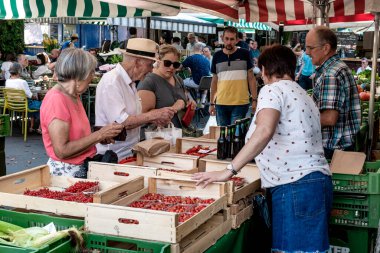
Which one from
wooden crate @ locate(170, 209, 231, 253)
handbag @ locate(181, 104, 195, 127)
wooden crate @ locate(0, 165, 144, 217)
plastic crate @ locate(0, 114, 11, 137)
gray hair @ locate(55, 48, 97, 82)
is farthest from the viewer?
plastic crate @ locate(0, 114, 11, 137)

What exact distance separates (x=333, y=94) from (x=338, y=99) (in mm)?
56

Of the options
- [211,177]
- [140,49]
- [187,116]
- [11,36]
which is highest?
[11,36]

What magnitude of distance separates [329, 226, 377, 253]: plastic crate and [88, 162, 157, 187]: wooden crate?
1.44 metres

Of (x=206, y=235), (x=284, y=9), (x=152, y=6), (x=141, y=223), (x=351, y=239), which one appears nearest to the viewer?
(x=141, y=223)

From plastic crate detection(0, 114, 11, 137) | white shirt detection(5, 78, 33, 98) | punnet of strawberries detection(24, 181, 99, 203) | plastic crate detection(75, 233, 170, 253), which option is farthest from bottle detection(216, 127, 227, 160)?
white shirt detection(5, 78, 33, 98)

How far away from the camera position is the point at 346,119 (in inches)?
177

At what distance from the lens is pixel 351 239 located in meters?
4.04

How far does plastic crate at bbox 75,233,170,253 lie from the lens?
2626 mm

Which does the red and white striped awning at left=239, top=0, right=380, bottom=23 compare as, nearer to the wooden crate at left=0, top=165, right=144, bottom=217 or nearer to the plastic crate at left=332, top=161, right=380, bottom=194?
the plastic crate at left=332, top=161, right=380, bottom=194

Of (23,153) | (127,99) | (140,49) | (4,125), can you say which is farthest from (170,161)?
(23,153)

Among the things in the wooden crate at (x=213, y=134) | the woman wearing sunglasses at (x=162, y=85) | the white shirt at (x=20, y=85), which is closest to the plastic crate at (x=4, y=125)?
the woman wearing sunglasses at (x=162, y=85)

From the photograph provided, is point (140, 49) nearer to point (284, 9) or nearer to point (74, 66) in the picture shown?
point (74, 66)

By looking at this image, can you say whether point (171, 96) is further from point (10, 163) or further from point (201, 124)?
point (201, 124)

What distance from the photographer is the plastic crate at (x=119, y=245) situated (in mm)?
2626
